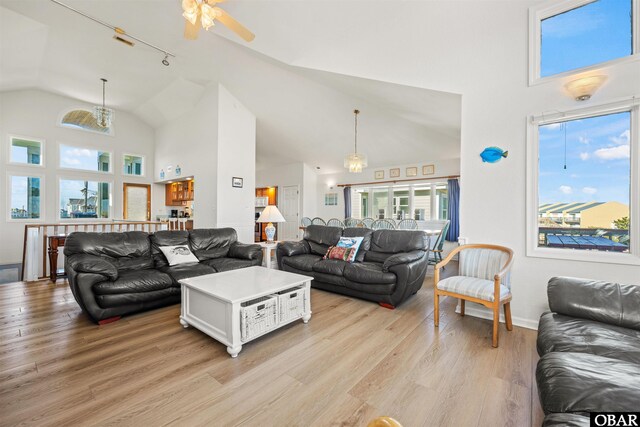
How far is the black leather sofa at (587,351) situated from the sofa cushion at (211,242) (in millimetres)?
3858

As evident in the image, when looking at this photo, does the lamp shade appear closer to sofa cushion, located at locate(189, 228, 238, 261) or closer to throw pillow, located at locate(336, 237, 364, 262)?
sofa cushion, located at locate(189, 228, 238, 261)

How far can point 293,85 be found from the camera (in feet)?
17.4

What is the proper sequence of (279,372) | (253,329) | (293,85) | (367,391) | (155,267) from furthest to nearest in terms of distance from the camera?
(293,85)
(155,267)
(253,329)
(279,372)
(367,391)

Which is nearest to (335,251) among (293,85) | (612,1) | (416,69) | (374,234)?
(374,234)

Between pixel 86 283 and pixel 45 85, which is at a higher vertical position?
pixel 45 85

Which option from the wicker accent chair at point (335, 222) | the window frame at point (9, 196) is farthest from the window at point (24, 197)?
the wicker accent chair at point (335, 222)

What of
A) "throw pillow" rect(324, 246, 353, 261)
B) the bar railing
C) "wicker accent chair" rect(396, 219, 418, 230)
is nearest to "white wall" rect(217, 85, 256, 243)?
the bar railing

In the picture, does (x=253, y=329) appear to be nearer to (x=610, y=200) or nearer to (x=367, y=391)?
(x=367, y=391)

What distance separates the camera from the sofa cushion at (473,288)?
2473 mm

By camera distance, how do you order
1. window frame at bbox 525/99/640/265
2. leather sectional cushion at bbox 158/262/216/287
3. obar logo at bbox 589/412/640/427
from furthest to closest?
leather sectional cushion at bbox 158/262/216/287 → window frame at bbox 525/99/640/265 → obar logo at bbox 589/412/640/427

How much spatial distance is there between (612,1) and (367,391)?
3.93 m

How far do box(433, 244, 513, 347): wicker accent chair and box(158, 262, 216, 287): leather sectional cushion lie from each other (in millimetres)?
2724

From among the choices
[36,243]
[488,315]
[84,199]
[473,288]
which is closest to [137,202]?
[84,199]

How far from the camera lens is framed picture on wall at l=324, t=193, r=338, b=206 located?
28.1 ft
